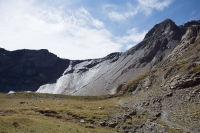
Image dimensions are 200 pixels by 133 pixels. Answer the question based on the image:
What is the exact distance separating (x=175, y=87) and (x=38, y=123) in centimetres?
5777

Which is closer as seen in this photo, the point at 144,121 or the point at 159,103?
the point at 144,121

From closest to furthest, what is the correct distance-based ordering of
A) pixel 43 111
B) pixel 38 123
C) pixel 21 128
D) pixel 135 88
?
pixel 21 128
pixel 38 123
pixel 43 111
pixel 135 88

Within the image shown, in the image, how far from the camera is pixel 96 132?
40.6 metres

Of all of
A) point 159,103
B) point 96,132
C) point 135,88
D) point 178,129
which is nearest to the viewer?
point 96,132

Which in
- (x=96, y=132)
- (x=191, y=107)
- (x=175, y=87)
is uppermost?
(x=175, y=87)

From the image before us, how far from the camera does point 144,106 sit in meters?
70.9

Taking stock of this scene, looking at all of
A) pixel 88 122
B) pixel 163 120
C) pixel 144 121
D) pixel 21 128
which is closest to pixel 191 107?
pixel 163 120

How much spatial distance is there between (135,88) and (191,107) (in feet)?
236

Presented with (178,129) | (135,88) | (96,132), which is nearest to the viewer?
(96,132)

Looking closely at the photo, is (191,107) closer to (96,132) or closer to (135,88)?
(96,132)

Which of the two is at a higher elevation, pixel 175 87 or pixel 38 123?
pixel 175 87

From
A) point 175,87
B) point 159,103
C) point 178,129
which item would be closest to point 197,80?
point 175,87

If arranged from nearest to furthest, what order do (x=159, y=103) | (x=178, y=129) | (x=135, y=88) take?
(x=178, y=129) < (x=159, y=103) < (x=135, y=88)

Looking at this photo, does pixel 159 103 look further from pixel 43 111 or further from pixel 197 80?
pixel 43 111
